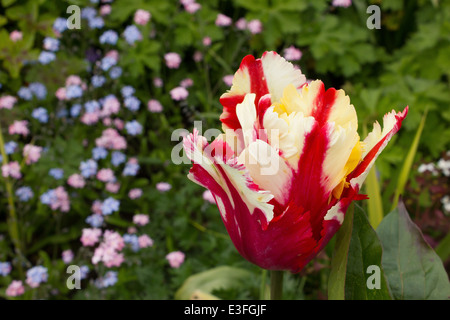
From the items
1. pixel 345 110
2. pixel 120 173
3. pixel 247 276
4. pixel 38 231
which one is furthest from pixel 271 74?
pixel 38 231

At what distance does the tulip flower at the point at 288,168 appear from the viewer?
0.42 meters

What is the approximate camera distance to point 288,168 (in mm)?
427

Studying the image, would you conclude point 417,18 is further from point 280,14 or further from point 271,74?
point 271,74

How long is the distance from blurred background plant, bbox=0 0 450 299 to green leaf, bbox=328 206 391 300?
19.4 inches

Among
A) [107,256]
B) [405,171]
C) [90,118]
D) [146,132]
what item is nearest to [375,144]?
[405,171]

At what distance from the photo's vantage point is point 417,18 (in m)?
2.09

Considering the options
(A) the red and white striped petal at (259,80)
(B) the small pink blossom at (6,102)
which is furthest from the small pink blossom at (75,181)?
(A) the red and white striped petal at (259,80)

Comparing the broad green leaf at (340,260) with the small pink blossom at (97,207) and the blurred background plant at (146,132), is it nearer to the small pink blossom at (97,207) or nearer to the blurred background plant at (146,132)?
the blurred background plant at (146,132)

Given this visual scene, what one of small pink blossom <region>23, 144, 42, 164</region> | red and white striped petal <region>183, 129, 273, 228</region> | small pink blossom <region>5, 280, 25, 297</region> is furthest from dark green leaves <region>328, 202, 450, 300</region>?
small pink blossom <region>23, 144, 42, 164</region>

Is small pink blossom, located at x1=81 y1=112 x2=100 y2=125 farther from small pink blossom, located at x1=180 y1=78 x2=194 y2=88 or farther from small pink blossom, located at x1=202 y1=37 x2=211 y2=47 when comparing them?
small pink blossom, located at x1=202 y1=37 x2=211 y2=47

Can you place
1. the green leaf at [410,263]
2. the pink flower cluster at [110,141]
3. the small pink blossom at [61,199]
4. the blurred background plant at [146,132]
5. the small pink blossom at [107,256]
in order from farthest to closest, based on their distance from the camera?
the pink flower cluster at [110,141], the small pink blossom at [61,199], the blurred background plant at [146,132], the small pink blossom at [107,256], the green leaf at [410,263]

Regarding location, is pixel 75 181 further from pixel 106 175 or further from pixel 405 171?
pixel 405 171

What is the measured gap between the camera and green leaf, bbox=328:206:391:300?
0.48m

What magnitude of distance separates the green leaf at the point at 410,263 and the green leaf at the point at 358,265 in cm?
6
